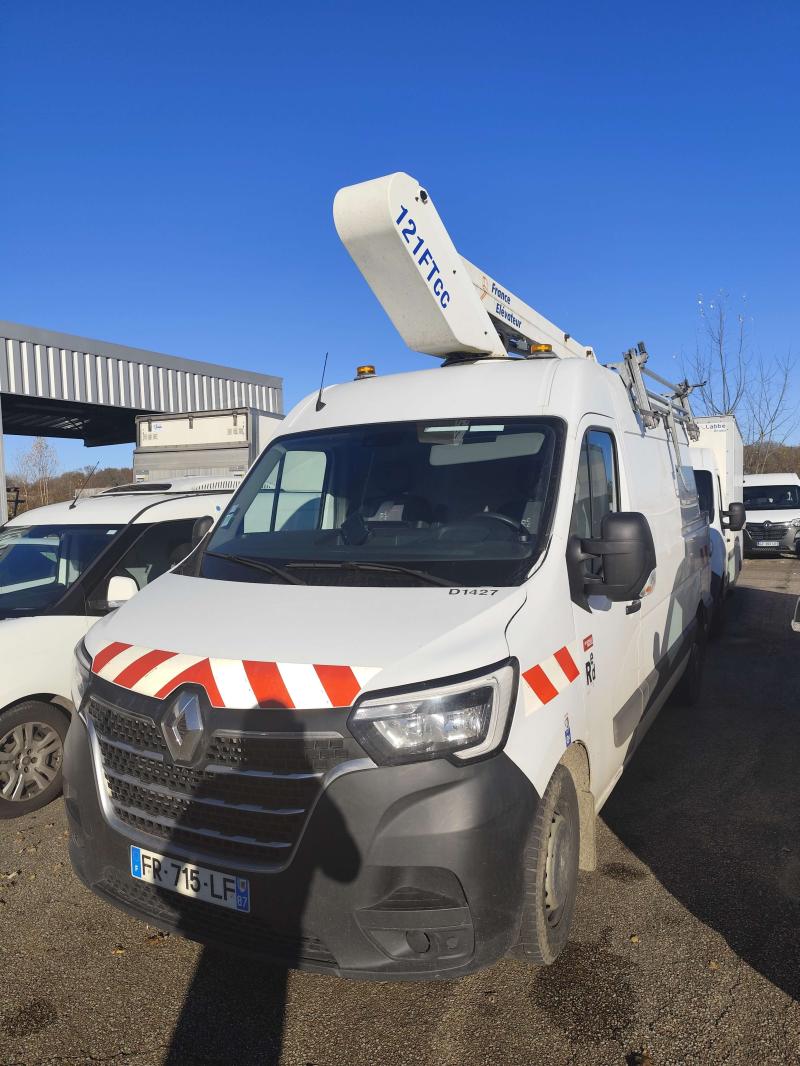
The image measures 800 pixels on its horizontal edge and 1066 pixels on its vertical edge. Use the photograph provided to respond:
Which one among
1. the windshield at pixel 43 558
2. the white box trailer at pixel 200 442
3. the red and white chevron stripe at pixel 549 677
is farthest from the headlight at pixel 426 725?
the white box trailer at pixel 200 442

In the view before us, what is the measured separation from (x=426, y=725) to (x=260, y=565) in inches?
52.3

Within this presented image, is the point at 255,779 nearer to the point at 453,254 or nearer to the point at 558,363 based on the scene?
the point at 558,363

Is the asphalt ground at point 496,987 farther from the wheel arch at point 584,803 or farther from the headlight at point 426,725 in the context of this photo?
the headlight at point 426,725

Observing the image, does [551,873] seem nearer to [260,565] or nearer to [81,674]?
[260,565]

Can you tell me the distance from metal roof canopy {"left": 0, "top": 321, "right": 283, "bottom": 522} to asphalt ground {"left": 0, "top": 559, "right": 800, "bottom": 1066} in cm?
1284

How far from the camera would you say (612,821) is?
443 cm

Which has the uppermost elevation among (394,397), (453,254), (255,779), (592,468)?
(453,254)

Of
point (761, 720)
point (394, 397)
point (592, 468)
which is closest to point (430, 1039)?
point (592, 468)

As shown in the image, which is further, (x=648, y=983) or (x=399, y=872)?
(x=648, y=983)

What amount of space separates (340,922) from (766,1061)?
1.50 m

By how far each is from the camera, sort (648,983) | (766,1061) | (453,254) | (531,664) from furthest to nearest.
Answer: (453,254) < (648,983) < (531,664) < (766,1061)

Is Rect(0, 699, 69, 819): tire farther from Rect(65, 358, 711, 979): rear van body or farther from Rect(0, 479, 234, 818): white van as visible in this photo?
Rect(65, 358, 711, 979): rear van body

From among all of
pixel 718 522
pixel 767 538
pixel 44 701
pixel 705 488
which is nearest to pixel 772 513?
pixel 767 538

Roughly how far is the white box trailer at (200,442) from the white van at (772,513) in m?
11.8
